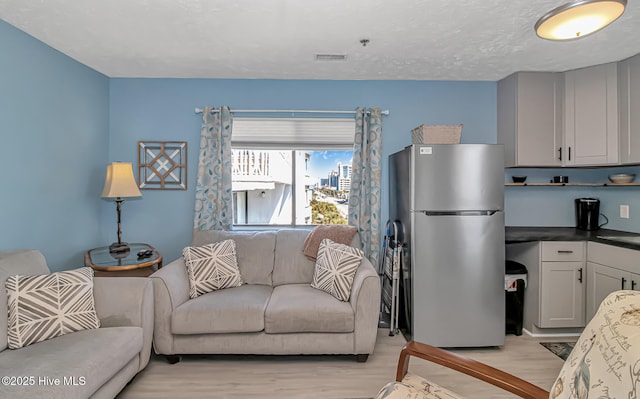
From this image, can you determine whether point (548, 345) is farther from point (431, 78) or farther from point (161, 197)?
point (161, 197)

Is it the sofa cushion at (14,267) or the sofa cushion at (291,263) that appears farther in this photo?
the sofa cushion at (291,263)

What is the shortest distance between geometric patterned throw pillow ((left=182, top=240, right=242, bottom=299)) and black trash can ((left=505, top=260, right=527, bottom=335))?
2.45m

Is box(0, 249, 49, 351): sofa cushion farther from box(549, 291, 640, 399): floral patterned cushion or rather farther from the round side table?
box(549, 291, 640, 399): floral patterned cushion

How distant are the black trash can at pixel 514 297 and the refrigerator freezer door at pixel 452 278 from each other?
0.44 metres

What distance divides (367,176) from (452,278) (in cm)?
127

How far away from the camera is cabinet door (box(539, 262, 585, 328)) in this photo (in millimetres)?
2924

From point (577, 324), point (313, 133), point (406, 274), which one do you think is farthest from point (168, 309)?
point (577, 324)

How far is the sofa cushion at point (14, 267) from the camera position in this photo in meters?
1.81

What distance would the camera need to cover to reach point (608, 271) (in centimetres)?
269

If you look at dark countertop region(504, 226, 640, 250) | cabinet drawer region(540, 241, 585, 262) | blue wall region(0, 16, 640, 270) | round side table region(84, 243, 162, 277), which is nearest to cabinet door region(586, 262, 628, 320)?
cabinet drawer region(540, 241, 585, 262)

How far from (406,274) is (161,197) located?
2590 millimetres

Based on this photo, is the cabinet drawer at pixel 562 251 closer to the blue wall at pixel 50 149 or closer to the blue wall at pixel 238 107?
the blue wall at pixel 238 107

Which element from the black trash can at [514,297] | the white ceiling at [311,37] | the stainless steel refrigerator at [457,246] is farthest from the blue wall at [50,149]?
the black trash can at [514,297]

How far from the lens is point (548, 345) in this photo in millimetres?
2830
